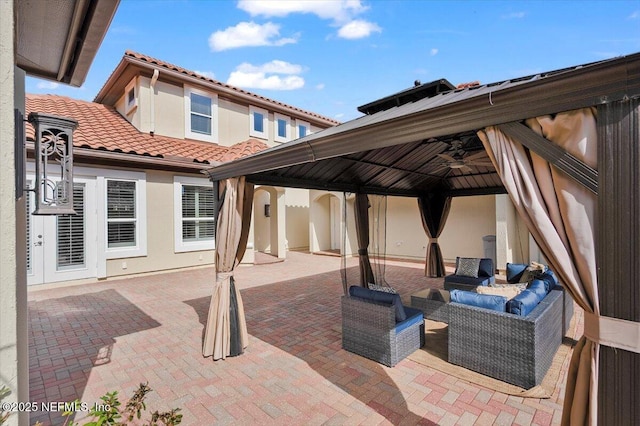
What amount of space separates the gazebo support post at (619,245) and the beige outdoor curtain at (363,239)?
5.41 metres

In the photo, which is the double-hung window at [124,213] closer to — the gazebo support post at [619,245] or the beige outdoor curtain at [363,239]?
the beige outdoor curtain at [363,239]

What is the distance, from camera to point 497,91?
203 centimetres

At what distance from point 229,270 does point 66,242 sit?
650cm

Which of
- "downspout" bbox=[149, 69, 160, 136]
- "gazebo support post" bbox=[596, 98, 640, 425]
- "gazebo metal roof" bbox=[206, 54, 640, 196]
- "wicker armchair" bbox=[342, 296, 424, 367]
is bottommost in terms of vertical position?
"wicker armchair" bbox=[342, 296, 424, 367]

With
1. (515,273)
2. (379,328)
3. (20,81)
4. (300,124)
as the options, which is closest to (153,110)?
(300,124)

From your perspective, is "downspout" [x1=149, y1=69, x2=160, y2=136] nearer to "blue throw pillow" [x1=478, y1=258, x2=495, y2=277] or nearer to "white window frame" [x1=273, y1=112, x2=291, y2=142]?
"white window frame" [x1=273, y1=112, x2=291, y2=142]

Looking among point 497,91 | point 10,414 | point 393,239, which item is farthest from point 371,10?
point 393,239

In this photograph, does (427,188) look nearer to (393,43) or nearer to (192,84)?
(393,43)

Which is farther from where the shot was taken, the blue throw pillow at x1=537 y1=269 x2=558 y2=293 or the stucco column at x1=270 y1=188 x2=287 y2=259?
the stucco column at x1=270 y1=188 x2=287 y2=259

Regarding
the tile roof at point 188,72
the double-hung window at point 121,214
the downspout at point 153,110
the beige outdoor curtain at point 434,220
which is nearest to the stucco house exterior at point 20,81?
the double-hung window at point 121,214

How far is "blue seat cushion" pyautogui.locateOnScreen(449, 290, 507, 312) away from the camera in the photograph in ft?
12.0

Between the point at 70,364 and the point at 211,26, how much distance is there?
7671 mm

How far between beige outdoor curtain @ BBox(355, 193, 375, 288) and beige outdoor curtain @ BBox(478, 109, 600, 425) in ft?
16.6

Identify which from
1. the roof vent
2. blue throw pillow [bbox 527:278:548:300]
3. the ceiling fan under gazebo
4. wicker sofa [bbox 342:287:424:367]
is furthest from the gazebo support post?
the roof vent
